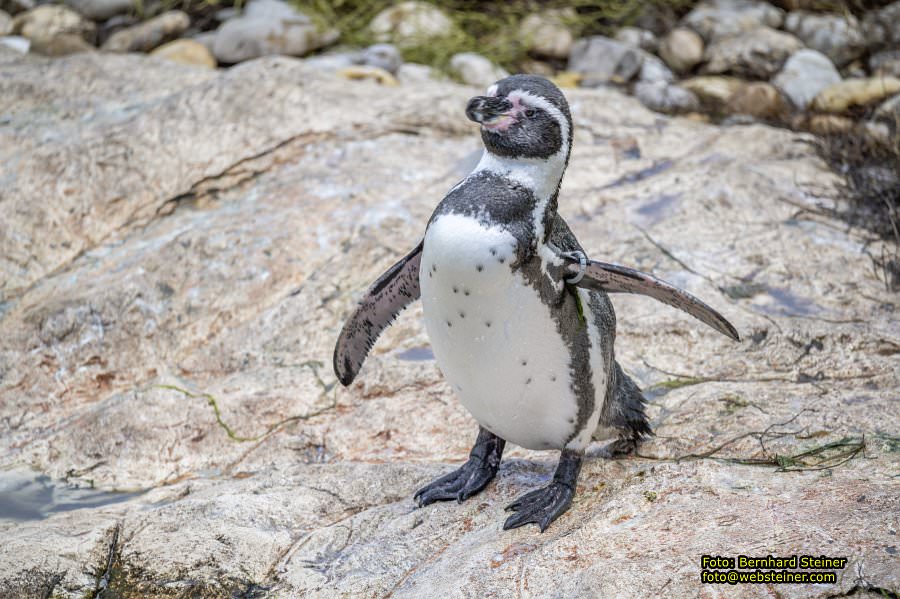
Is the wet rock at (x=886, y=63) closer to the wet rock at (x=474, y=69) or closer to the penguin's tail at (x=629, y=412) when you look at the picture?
the wet rock at (x=474, y=69)

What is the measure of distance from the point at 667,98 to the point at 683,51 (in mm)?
902

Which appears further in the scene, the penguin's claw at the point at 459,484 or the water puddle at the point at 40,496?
the water puddle at the point at 40,496

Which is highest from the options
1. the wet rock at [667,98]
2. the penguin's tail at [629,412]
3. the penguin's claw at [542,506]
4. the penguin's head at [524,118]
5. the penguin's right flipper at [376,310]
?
the penguin's head at [524,118]

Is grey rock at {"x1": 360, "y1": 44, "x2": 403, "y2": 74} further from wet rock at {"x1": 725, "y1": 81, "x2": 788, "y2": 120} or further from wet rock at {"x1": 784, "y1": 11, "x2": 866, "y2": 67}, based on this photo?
wet rock at {"x1": 784, "y1": 11, "x2": 866, "y2": 67}

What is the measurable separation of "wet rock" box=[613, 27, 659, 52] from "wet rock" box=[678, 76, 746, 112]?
65 cm

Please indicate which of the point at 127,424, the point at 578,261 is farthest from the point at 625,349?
the point at 127,424

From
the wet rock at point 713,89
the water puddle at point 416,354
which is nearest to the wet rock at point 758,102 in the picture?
the wet rock at point 713,89

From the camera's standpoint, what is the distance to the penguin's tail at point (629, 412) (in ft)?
8.79

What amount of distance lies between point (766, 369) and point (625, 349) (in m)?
0.50

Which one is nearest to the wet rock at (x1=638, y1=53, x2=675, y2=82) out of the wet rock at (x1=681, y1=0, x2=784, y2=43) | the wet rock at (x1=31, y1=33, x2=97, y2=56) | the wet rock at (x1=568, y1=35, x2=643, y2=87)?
the wet rock at (x1=568, y1=35, x2=643, y2=87)

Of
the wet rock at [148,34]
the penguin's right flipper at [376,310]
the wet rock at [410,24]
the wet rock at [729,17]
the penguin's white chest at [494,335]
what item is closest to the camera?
the penguin's white chest at [494,335]

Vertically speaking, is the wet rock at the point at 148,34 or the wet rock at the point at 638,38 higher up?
the wet rock at the point at 148,34

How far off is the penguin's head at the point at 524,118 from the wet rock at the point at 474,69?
4677mm

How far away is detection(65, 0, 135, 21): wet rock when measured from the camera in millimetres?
7207
